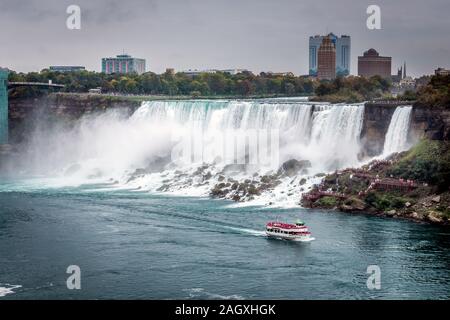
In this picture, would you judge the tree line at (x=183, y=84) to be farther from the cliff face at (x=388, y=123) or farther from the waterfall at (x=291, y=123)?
the cliff face at (x=388, y=123)

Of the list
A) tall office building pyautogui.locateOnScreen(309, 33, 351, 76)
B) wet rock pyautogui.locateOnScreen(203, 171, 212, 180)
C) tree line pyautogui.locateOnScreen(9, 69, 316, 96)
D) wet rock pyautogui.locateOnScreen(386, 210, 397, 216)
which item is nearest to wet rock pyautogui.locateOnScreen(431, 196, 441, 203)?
wet rock pyautogui.locateOnScreen(386, 210, 397, 216)

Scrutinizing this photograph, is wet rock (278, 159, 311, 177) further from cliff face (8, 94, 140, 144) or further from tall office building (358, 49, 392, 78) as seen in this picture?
tall office building (358, 49, 392, 78)

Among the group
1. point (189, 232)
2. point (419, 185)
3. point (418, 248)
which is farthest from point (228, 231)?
point (419, 185)

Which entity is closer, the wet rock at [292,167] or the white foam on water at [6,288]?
the white foam on water at [6,288]

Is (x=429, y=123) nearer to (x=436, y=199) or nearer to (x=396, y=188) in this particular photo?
(x=396, y=188)

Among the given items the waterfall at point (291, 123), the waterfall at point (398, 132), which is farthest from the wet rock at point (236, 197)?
the waterfall at point (398, 132)
